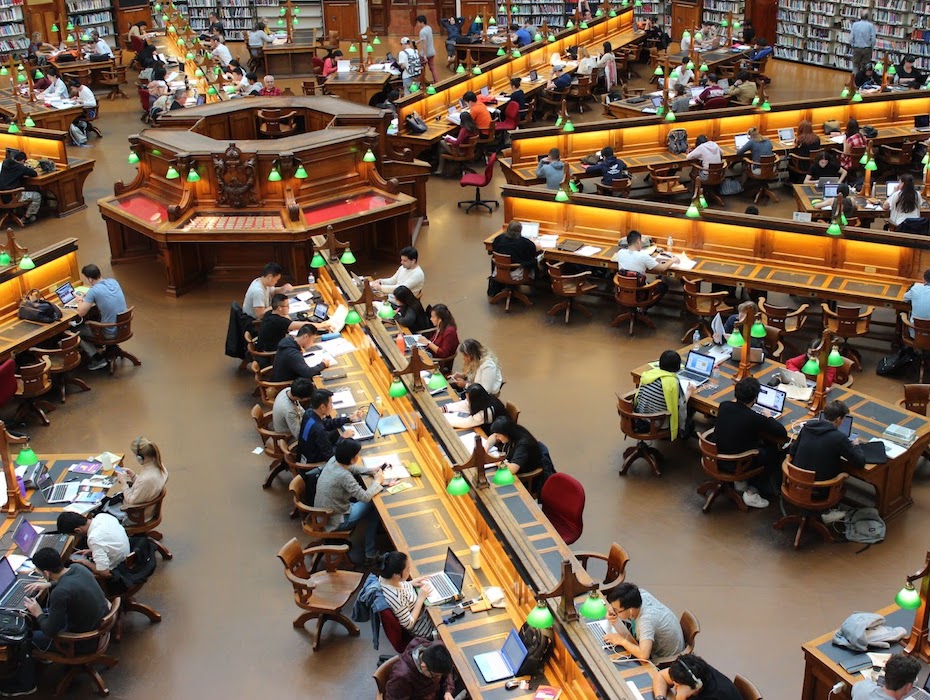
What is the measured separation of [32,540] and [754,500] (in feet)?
18.3

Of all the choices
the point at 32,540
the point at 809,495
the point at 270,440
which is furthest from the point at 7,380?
the point at 809,495

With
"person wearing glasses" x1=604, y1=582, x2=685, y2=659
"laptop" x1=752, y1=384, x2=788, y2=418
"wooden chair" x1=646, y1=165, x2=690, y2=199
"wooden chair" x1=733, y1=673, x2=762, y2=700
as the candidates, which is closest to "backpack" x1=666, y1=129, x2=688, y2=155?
"wooden chair" x1=646, y1=165, x2=690, y2=199

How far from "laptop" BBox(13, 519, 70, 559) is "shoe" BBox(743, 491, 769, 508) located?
5.28 m

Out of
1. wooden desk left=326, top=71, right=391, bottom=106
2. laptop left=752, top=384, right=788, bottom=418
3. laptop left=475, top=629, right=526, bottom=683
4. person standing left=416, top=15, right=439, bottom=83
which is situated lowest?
laptop left=475, top=629, right=526, bottom=683

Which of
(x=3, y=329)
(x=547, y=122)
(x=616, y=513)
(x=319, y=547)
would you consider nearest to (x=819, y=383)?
(x=616, y=513)

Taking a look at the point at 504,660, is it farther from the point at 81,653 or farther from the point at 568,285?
the point at 568,285

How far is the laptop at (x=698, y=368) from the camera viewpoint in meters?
10.0

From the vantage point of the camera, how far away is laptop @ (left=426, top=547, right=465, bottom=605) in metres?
7.10

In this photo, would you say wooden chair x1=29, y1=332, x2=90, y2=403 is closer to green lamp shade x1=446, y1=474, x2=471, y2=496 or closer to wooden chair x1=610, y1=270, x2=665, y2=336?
green lamp shade x1=446, y1=474, x2=471, y2=496

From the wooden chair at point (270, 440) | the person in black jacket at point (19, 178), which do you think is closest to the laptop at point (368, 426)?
the wooden chair at point (270, 440)

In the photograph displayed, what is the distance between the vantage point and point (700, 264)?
41.1ft

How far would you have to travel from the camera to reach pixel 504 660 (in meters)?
6.52

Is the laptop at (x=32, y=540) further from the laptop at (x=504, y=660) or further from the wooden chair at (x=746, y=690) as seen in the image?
the wooden chair at (x=746, y=690)

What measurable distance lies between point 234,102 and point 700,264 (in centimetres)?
833
